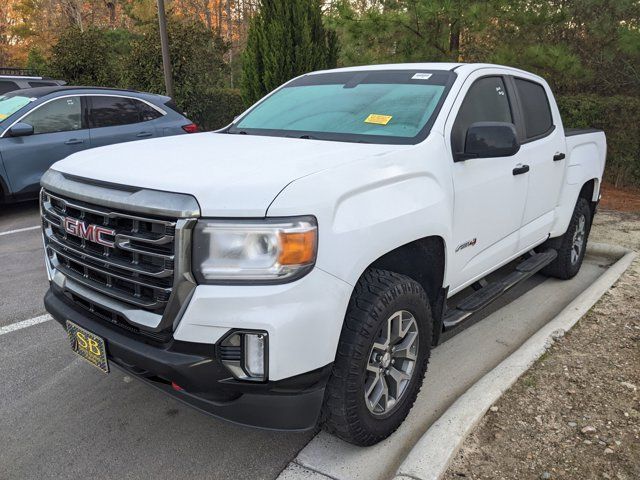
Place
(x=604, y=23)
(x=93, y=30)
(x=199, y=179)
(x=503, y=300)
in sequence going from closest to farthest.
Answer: (x=199, y=179) < (x=503, y=300) < (x=604, y=23) < (x=93, y=30)

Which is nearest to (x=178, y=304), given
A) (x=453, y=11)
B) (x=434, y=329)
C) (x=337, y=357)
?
(x=337, y=357)

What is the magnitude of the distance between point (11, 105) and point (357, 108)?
579 cm

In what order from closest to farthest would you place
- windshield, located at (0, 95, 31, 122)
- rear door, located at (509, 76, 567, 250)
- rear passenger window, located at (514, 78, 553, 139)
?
rear door, located at (509, 76, 567, 250), rear passenger window, located at (514, 78, 553, 139), windshield, located at (0, 95, 31, 122)

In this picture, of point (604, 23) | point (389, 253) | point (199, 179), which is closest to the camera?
point (199, 179)

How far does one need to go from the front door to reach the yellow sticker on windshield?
14.2 inches

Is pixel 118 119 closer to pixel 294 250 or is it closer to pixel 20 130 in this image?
pixel 20 130

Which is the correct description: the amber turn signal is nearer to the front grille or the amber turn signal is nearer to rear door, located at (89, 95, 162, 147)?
the front grille

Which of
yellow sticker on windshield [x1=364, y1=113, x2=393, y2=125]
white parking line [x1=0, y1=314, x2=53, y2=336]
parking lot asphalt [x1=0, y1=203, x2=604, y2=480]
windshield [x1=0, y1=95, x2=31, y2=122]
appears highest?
yellow sticker on windshield [x1=364, y1=113, x2=393, y2=125]

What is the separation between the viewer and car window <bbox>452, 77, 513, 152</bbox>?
10.5ft

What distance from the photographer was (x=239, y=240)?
2111 mm

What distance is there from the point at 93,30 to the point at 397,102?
50.4ft

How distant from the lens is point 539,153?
4020 millimetres

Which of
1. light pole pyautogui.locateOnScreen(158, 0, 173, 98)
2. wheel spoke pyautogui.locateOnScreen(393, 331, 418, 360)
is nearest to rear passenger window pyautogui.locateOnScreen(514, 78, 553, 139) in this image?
wheel spoke pyautogui.locateOnScreen(393, 331, 418, 360)

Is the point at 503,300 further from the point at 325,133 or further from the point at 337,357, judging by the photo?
the point at 337,357
